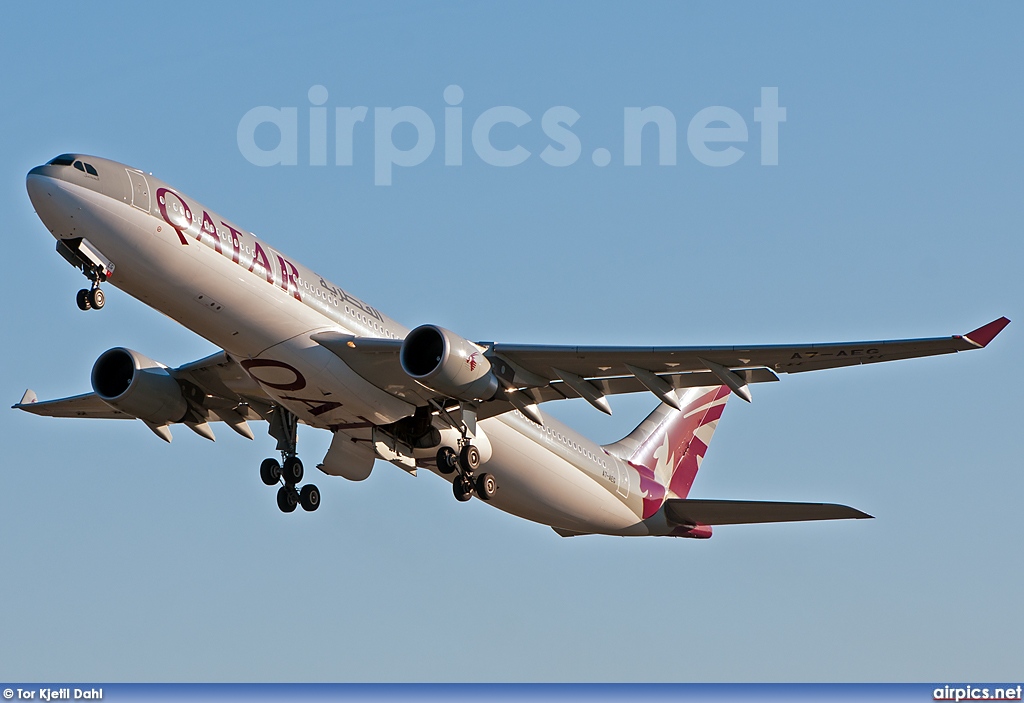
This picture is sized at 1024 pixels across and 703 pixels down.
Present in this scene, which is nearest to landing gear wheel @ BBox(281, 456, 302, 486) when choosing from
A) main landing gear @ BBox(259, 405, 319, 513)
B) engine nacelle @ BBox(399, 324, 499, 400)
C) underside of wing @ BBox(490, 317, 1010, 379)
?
main landing gear @ BBox(259, 405, 319, 513)

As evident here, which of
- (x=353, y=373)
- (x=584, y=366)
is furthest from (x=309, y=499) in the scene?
(x=584, y=366)

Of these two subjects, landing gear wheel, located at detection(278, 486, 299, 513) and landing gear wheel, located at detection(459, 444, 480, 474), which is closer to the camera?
landing gear wheel, located at detection(459, 444, 480, 474)

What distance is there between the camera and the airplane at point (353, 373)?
26.3 meters

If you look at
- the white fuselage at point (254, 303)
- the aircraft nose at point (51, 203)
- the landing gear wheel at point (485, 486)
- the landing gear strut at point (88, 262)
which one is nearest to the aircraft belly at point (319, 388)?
the white fuselage at point (254, 303)

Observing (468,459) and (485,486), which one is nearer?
(468,459)

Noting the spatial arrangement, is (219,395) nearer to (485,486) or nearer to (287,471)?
(287,471)

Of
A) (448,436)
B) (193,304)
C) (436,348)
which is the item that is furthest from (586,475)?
(193,304)

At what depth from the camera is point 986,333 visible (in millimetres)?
24375

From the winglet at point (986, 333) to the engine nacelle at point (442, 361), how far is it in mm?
10186

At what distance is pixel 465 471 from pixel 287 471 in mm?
4651

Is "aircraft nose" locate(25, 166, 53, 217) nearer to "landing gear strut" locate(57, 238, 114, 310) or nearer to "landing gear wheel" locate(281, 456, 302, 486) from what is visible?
"landing gear strut" locate(57, 238, 114, 310)

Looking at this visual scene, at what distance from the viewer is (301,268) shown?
96.2 feet

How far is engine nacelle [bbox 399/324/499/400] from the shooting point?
2842 centimetres

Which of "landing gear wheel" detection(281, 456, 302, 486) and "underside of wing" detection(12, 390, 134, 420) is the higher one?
"underside of wing" detection(12, 390, 134, 420)
